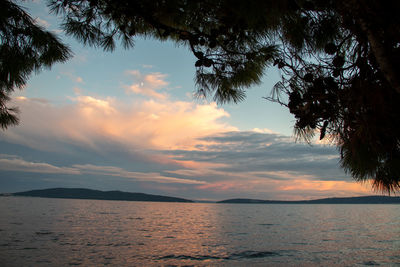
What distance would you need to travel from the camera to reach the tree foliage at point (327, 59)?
170cm

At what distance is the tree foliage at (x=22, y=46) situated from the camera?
334cm

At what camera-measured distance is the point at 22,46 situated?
3.55 meters

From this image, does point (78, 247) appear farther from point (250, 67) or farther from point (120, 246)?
point (250, 67)

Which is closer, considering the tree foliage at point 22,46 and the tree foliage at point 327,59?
the tree foliage at point 327,59

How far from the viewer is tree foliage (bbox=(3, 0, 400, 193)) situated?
170cm

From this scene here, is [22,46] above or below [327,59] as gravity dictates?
above

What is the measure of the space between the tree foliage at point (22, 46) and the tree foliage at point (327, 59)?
359 millimetres

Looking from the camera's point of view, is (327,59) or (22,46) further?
(22,46)

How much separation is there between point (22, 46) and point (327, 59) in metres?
3.73

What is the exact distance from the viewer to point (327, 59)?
6.94ft

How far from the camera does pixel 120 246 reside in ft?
31.9

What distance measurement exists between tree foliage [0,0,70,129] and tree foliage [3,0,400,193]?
Result: 36 centimetres

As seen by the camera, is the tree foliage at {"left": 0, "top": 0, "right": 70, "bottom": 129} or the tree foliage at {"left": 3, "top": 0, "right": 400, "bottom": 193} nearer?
the tree foliage at {"left": 3, "top": 0, "right": 400, "bottom": 193}

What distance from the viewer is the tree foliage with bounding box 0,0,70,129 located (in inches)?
131
